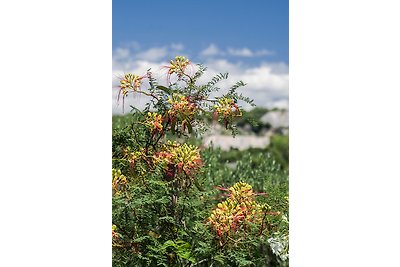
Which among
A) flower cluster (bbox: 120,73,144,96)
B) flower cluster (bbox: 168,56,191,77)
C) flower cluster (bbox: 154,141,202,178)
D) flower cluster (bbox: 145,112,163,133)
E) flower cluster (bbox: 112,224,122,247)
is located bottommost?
flower cluster (bbox: 112,224,122,247)

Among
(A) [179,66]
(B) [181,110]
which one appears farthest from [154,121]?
(A) [179,66]

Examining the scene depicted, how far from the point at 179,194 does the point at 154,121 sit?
1.46ft

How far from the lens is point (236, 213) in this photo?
405cm

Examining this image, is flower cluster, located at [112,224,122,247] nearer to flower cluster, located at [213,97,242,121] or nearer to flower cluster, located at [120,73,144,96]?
flower cluster, located at [120,73,144,96]

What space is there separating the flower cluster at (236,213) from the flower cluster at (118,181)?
54 cm

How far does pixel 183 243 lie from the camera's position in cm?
410

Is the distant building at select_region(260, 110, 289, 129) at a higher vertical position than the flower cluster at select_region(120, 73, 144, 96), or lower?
lower

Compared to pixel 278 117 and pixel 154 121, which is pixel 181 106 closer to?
pixel 154 121

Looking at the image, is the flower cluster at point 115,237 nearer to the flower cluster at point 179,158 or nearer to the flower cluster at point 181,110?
the flower cluster at point 179,158

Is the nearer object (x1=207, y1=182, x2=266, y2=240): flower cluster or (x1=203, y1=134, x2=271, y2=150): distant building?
(x1=207, y1=182, x2=266, y2=240): flower cluster

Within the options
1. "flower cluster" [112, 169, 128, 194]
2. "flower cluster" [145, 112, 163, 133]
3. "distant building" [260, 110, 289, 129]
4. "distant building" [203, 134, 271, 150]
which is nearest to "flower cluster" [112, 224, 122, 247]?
"flower cluster" [112, 169, 128, 194]

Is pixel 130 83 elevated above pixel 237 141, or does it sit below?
above

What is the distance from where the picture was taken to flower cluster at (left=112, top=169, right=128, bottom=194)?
13.6ft
